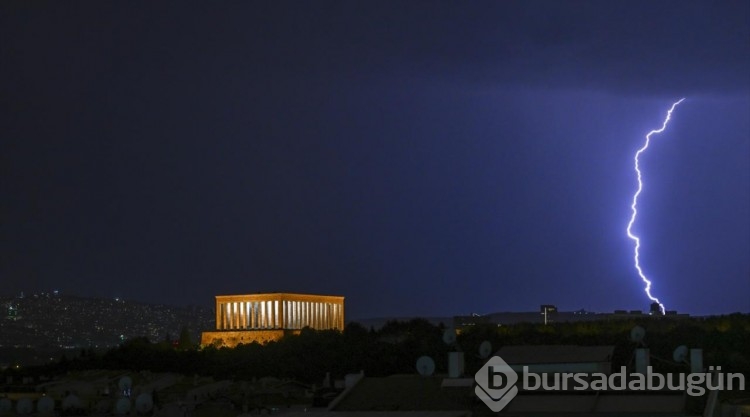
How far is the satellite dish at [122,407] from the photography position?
4625cm

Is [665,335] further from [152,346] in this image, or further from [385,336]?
[152,346]

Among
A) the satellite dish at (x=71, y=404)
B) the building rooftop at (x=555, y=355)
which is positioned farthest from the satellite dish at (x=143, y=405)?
the building rooftop at (x=555, y=355)

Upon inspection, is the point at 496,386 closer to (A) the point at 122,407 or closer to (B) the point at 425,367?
(B) the point at 425,367

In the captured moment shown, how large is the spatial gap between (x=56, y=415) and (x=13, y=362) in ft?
362

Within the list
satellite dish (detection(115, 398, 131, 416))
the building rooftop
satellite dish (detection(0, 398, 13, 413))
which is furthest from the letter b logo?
satellite dish (detection(0, 398, 13, 413))

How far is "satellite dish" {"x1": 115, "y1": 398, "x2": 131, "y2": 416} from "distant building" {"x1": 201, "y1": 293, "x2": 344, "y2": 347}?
269ft

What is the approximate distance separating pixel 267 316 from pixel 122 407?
91.5m

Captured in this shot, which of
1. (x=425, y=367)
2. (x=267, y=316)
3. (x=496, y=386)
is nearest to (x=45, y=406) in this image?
(x=425, y=367)

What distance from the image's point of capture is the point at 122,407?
152 feet

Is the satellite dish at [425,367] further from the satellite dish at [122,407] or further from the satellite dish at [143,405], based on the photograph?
the satellite dish at [122,407]

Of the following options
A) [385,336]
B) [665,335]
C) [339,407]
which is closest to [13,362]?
[385,336]

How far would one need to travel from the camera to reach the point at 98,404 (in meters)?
53.2

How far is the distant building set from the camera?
13038 cm

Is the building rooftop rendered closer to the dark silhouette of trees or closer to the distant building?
the dark silhouette of trees
